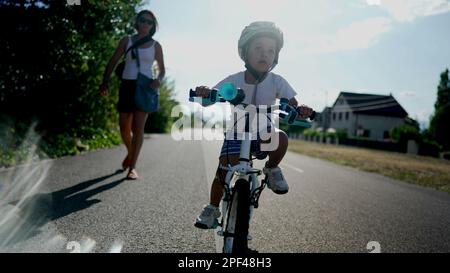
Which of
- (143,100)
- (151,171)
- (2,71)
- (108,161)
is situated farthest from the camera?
(108,161)

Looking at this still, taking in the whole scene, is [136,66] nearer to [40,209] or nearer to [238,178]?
[40,209]

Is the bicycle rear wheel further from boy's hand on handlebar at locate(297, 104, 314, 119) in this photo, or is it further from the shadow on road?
the shadow on road

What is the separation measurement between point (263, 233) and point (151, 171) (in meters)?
3.81

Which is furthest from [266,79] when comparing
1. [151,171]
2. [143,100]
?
[151,171]

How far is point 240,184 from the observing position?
244 cm

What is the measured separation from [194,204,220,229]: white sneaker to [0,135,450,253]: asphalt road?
229mm

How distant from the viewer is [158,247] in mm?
2865

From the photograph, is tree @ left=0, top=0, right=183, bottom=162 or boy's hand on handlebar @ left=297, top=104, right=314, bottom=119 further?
tree @ left=0, top=0, right=183, bottom=162

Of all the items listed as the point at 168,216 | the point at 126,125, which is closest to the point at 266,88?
the point at 168,216

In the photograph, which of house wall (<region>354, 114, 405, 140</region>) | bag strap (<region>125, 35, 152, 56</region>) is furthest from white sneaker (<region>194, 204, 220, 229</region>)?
house wall (<region>354, 114, 405, 140</region>)

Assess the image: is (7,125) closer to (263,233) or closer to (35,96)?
(35,96)

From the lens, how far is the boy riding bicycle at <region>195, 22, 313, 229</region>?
2.71m
